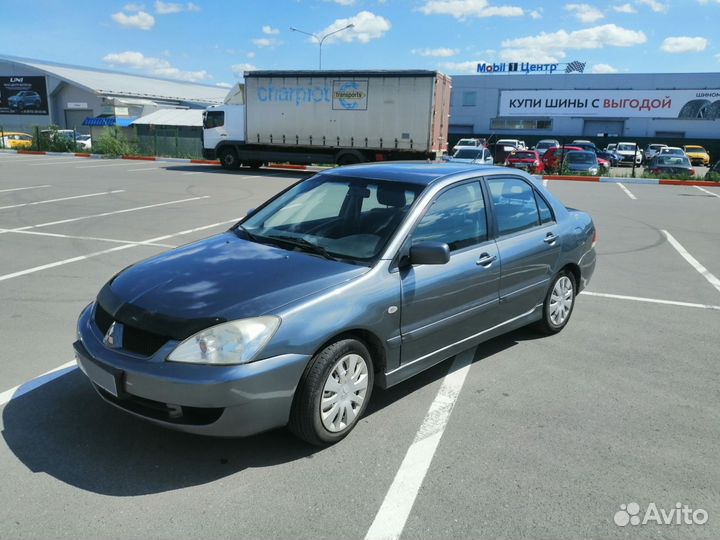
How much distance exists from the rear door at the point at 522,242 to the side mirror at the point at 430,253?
971mm

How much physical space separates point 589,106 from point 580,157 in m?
29.2

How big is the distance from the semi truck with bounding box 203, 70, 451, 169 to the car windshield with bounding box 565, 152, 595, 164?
6.10 meters

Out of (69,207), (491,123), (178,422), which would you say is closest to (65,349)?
(178,422)

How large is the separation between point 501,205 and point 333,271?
1798mm

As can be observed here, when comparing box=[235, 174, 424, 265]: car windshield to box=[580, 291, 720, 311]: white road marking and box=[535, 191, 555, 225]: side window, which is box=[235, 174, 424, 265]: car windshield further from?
box=[580, 291, 720, 311]: white road marking

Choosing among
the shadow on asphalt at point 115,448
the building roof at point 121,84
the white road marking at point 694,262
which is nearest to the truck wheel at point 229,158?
the white road marking at point 694,262

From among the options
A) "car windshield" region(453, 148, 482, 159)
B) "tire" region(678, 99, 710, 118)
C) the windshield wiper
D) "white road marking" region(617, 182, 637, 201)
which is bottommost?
"white road marking" region(617, 182, 637, 201)

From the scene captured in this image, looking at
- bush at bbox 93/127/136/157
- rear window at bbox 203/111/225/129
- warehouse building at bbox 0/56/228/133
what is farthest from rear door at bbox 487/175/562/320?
warehouse building at bbox 0/56/228/133

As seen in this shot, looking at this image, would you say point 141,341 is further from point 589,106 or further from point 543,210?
point 589,106

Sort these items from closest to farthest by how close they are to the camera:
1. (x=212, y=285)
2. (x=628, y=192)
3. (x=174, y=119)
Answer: (x=212, y=285) → (x=628, y=192) → (x=174, y=119)

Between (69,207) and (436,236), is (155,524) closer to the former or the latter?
(436,236)

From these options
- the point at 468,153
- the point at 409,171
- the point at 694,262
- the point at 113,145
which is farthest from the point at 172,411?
the point at 113,145

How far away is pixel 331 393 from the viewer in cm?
322

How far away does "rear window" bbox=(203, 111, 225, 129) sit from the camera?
2491 cm
